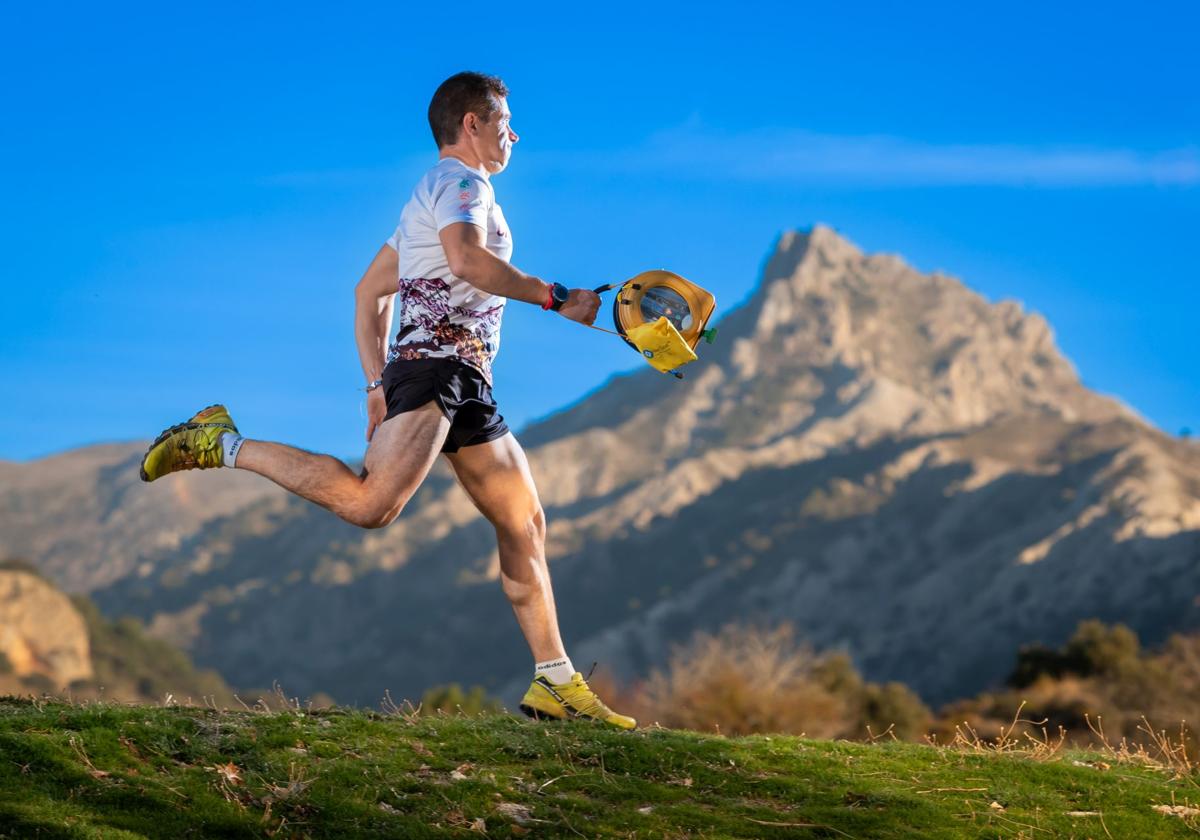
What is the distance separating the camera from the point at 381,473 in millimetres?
6215

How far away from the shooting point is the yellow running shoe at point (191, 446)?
650 centimetres

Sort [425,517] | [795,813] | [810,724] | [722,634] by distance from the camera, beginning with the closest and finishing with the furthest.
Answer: [795,813] → [810,724] → [722,634] → [425,517]

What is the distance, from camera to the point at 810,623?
366 feet

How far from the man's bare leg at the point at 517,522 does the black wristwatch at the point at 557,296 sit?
2.72 ft

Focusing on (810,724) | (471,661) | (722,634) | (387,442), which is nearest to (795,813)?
(387,442)

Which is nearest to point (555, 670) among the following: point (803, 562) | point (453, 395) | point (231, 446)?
point (453, 395)

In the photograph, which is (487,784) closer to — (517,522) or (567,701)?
(567,701)

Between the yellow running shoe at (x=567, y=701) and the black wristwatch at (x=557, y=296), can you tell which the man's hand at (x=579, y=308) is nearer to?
the black wristwatch at (x=557, y=296)

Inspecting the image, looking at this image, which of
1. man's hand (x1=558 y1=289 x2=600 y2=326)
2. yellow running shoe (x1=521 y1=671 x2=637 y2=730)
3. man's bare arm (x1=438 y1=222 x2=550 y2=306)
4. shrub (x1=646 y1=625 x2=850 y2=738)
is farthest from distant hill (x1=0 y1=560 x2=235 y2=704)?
man's hand (x1=558 y1=289 x2=600 y2=326)

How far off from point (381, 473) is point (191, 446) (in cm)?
94

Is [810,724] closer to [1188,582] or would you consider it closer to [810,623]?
[1188,582]

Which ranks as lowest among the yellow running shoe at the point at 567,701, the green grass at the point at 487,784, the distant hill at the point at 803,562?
the green grass at the point at 487,784

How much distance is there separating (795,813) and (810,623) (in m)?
108

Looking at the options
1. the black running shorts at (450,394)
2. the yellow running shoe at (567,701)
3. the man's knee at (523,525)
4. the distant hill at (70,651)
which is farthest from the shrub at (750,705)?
the distant hill at (70,651)
